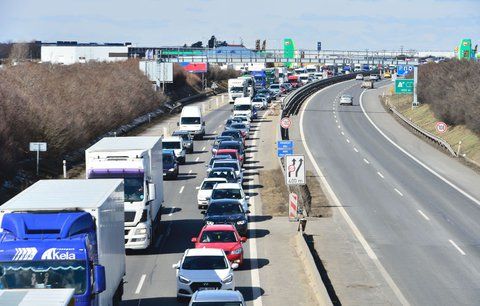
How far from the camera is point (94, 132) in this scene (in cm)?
6116

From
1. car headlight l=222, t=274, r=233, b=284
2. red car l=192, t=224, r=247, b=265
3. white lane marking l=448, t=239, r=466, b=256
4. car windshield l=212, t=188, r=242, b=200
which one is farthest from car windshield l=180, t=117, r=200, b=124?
car headlight l=222, t=274, r=233, b=284

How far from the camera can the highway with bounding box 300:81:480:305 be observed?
2647 centimetres

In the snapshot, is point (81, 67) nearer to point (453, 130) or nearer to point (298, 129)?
point (298, 129)

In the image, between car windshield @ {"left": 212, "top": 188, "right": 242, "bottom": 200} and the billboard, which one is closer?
car windshield @ {"left": 212, "top": 188, "right": 242, "bottom": 200}

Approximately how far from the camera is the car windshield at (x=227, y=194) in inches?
1393

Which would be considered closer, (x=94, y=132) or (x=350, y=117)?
(x=94, y=132)

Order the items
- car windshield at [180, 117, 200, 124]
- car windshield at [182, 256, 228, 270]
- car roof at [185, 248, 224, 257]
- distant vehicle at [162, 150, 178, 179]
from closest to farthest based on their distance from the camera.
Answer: car windshield at [182, 256, 228, 270] < car roof at [185, 248, 224, 257] < distant vehicle at [162, 150, 178, 179] < car windshield at [180, 117, 200, 124]

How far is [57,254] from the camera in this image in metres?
16.0

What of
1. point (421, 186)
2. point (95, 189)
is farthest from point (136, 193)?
point (421, 186)

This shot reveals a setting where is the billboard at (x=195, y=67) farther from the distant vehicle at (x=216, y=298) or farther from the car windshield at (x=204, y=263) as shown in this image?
the distant vehicle at (x=216, y=298)

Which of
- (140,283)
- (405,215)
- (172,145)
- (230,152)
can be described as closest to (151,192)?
(140,283)

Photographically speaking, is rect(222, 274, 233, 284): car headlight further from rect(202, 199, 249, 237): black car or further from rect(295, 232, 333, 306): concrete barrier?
rect(202, 199, 249, 237): black car

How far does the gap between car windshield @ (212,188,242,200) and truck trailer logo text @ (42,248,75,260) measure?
63.3 feet

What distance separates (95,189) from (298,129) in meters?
53.9
